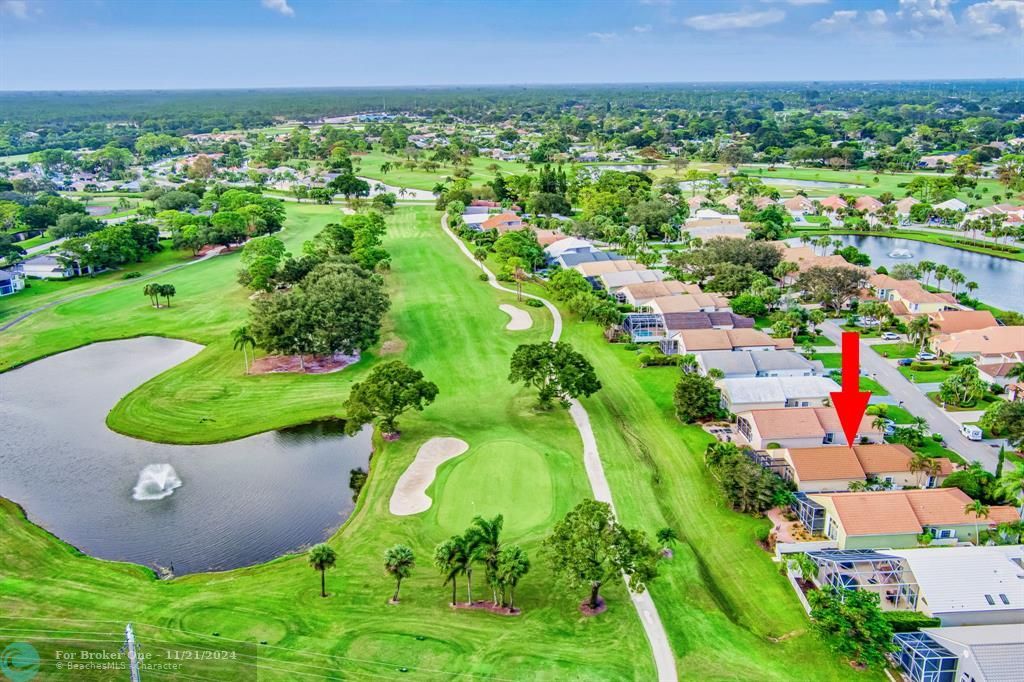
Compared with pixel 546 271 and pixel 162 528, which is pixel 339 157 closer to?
pixel 546 271

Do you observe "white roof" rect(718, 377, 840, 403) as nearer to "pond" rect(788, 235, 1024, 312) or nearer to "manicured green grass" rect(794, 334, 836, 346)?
"manicured green grass" rect(794, 334, 836, 346)

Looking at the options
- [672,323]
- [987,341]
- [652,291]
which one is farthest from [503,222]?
[987,341]

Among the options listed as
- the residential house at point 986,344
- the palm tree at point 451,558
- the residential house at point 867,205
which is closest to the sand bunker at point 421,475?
the palm tree at point 451,558

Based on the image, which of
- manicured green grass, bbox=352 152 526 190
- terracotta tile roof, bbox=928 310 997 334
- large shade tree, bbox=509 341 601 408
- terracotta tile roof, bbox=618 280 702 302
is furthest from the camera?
manicured green grass, bbox=352 152 526 190

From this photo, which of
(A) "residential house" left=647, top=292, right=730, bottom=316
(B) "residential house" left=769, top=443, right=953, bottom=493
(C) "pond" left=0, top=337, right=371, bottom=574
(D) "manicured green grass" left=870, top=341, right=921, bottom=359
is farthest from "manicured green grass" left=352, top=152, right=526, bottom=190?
(B) "residential house" left=769, top=443, right=953, bottom=493

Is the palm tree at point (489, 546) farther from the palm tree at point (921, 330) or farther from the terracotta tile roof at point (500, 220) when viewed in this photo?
the terracotta tile roof at point (500, 220)

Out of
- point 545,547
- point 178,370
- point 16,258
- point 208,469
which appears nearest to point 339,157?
point 16,258

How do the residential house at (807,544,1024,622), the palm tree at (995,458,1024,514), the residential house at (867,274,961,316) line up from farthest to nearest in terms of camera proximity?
the residential house at (867,274,961,316) → the palm tree at (995,458,1024,514) → the residential house at (807,544,1024,622)
